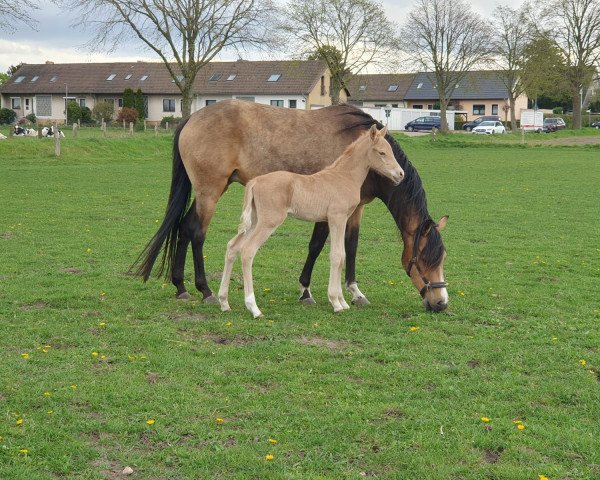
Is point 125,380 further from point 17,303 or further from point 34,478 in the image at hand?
point 17,303

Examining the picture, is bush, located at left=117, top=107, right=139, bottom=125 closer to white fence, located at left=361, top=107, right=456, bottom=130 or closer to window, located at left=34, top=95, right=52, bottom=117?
window, located at left=34, top=95, right=52, bottom=117

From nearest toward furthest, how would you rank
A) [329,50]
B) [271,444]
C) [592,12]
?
1. [271,444]
2. [329,50]
3. [592,12]

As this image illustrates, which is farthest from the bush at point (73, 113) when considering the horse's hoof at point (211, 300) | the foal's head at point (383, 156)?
the foal's head at point (383, 156)

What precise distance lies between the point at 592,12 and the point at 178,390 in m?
77.2

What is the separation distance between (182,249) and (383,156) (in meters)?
2.78

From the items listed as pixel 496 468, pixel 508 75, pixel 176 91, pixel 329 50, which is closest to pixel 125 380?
pixel 496 468

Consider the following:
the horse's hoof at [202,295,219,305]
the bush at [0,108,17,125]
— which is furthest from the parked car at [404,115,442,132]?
the horse's hoof at [202,295,219,305]

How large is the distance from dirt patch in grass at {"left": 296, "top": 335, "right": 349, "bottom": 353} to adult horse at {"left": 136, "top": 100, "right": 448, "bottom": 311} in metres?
1.61

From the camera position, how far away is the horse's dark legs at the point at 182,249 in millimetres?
9242

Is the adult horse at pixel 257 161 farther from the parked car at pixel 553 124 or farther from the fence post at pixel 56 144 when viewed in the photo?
the parked car at pixel 553 124

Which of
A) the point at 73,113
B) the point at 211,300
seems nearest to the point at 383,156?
the point at 211,300

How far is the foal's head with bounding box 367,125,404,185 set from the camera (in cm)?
836

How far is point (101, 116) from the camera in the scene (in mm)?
70312

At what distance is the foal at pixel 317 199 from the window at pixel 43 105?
7736cm
